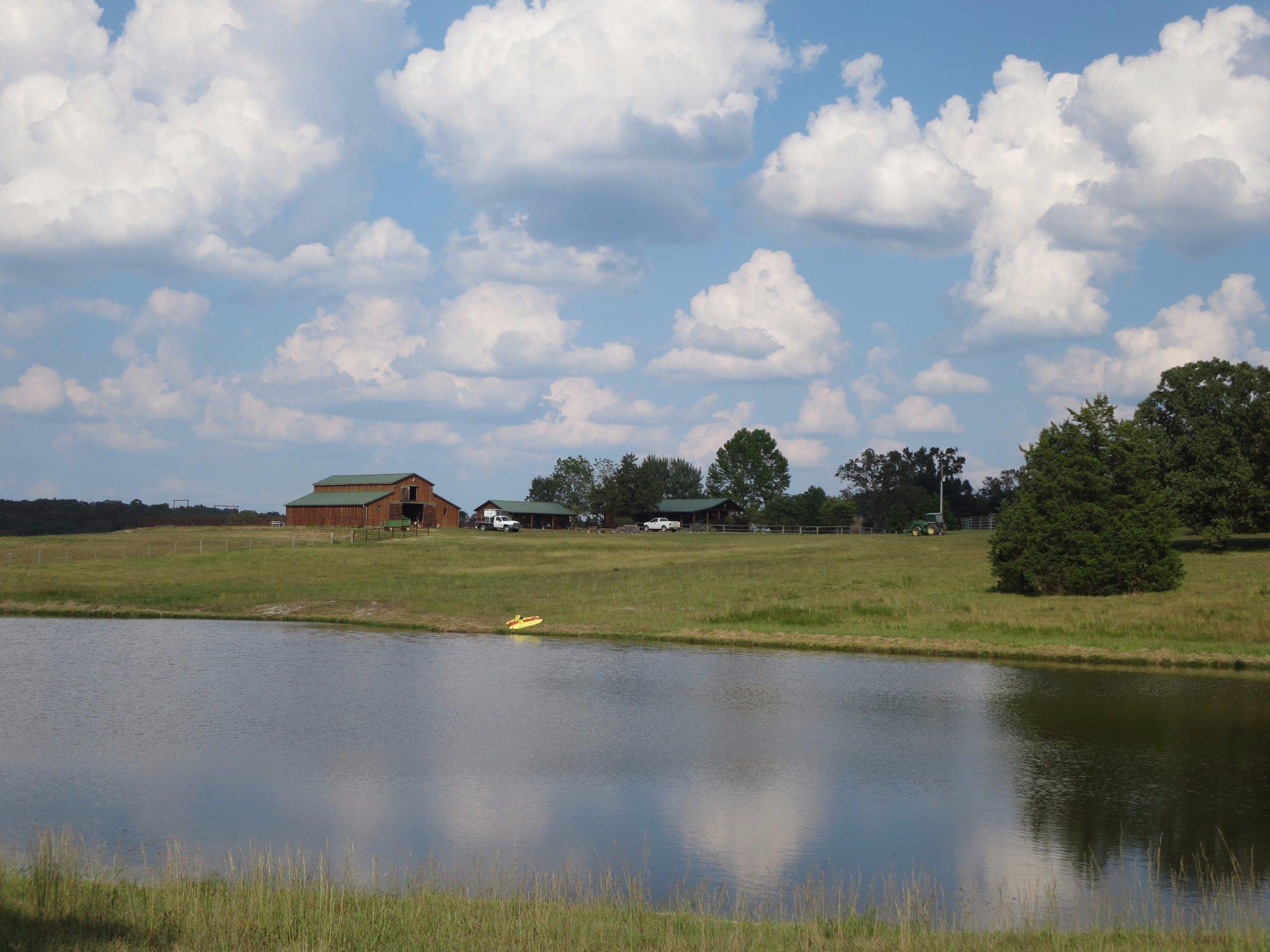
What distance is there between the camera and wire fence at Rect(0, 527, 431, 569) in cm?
8138

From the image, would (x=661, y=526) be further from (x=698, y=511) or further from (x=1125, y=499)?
(x=1125, y=499)

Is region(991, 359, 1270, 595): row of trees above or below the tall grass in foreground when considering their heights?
above

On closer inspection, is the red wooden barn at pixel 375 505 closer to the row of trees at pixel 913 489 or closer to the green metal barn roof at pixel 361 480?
the green metal barn roof at pixel 361 480

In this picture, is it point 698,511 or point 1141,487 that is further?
point 698,511

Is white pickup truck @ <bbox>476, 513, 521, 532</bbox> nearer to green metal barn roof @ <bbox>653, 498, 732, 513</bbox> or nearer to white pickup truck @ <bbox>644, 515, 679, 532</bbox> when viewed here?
white pickup truck @ <bbox>644, 515, 679, 532</bbox>

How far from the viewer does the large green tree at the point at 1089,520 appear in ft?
188

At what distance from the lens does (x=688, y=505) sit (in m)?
170

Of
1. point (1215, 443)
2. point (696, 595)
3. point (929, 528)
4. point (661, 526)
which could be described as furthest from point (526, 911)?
point (661, 526)

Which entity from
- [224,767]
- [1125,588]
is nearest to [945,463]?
[1125,588]

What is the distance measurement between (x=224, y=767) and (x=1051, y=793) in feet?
57.4

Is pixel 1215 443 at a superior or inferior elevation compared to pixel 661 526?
superior

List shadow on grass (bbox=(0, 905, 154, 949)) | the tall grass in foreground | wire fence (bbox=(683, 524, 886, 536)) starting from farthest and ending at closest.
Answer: wire fence (bbox=(683, 524, 886, 536)) → the tall grass in foreground → shadow on grass (bbox=(0, 905, 154, 949))

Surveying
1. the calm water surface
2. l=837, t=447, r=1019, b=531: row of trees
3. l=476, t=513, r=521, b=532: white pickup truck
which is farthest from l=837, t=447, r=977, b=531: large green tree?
the calm water surface

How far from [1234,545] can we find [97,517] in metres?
158
